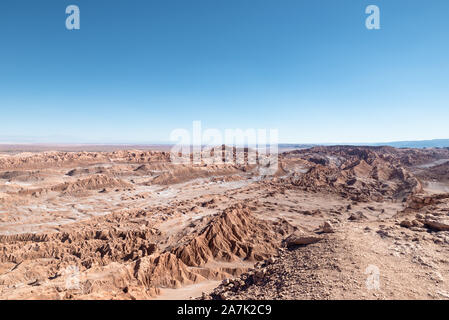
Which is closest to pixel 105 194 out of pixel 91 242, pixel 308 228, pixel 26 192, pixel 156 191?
pixel 156 191

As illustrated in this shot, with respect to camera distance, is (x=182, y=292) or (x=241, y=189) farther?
(x=241, y=189)

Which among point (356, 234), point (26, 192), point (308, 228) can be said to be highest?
point (356, 234)

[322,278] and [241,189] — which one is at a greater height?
[322,278]

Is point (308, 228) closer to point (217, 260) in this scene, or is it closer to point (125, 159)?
point (217, 260)
